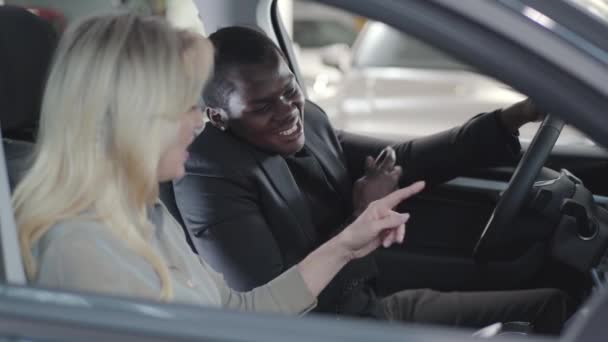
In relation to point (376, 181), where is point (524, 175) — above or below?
above

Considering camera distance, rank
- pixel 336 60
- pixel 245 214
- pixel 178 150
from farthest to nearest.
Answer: pixel 336 60
pixel 245 214
pixel 178 150

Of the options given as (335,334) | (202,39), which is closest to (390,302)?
(202,39)

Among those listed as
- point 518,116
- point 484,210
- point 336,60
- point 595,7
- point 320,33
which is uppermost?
point 595,7

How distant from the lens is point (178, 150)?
1572mm

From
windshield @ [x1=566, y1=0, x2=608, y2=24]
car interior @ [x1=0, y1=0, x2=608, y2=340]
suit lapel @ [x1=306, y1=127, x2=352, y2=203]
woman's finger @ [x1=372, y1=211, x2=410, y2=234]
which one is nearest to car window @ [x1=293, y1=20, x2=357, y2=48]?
car interior @ [x1=0, y1=0, x2=608, y2=340]

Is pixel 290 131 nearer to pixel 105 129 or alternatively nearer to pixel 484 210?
pixel 484 210

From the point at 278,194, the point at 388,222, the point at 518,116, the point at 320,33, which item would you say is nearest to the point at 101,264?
the point at 388,222

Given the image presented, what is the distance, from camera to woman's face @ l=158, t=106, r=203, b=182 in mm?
1553

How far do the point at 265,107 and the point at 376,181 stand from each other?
1.53 feet

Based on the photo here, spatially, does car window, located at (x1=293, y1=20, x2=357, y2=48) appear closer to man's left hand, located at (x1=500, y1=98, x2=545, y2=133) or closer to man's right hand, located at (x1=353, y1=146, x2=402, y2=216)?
man's right hand, located at (x1=353, y1=146, x2=402, y2=216)

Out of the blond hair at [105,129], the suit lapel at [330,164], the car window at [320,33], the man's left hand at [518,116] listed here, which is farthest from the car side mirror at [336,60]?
the blond hair at [105,129]

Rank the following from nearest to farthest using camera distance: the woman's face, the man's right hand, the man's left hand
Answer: the woman's face, the man's left hand, the man's right hand

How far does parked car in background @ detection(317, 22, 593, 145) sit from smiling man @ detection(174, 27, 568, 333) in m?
3.09

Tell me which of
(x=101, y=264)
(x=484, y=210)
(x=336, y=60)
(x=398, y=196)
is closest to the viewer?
(x=101, y=264)
